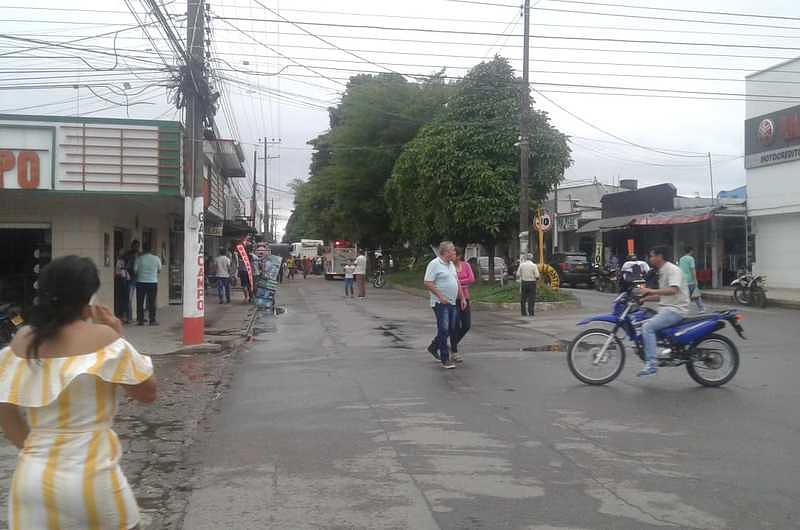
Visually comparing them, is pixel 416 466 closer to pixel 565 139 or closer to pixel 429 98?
pixel 565 139

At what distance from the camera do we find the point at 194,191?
13.4 m

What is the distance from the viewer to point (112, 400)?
3010 millimetres

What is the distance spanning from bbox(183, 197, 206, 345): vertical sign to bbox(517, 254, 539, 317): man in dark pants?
889cm

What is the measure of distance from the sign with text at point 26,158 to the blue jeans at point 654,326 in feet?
35.9

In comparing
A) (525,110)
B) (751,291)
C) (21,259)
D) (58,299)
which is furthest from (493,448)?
(525,110)

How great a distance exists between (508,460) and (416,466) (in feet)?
2.45

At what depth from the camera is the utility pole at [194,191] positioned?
13336 mm

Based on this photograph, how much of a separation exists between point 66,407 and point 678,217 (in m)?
31.0

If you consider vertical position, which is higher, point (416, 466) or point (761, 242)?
point (761, 242)

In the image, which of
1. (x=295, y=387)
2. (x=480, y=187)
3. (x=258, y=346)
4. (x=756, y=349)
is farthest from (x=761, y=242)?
(x=295, y=387)

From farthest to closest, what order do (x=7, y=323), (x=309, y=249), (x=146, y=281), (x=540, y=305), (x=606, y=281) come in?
(x=309, y=249) → (x=606, y=281) → (x=540, y=305) → (x=146, y=281) → (x=7, y=323)

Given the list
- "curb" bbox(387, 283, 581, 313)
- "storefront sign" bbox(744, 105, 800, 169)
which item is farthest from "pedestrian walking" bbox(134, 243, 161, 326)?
"storefront sign" bbox(744, 105, 800, 169)

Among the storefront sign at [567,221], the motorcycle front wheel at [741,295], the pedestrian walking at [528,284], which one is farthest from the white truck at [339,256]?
the pedestrian walking at [528,284]

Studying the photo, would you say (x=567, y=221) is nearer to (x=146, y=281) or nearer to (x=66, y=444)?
(x=146, y=281)
